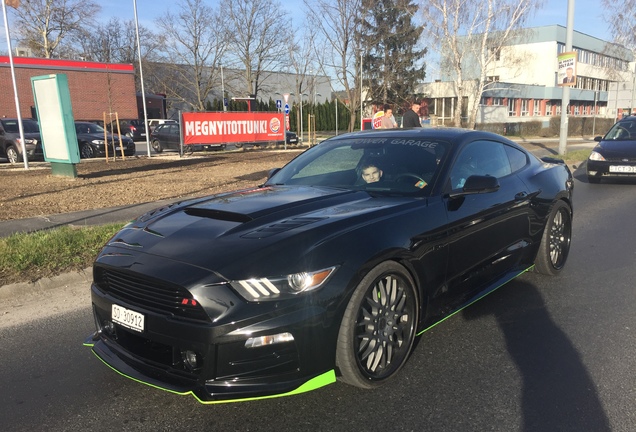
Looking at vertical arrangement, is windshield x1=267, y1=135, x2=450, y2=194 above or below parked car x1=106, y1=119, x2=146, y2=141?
above

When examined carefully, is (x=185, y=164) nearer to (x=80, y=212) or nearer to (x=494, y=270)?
(x=80, y=212)

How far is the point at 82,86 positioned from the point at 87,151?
26.1m

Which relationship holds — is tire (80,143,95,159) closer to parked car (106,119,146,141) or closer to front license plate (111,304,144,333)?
Result: parked car (106,119,146,141)

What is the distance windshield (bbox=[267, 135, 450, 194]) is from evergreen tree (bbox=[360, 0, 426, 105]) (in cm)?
3912

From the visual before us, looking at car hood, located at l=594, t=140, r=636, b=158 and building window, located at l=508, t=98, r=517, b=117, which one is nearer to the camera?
car hood, located at l=594, t=140, r=636, b=158

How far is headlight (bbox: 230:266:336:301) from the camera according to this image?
2451 mm

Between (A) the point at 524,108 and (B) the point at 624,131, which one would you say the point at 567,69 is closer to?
(B) the point at 624,131

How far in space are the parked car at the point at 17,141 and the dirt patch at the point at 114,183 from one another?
0.51m

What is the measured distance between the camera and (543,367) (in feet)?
10.7

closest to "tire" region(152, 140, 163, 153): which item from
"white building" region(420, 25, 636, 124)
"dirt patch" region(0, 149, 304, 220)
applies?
"dirt patch" region(0, 149, 304, 220)

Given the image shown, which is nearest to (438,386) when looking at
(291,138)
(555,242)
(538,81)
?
(555,242)

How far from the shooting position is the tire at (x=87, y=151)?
64.8 feet

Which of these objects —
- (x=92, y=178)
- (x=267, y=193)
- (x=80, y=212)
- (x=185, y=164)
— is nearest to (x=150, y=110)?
(x=185, y=164)

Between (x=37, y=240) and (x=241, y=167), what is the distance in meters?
10.4
